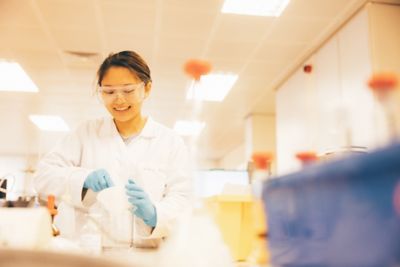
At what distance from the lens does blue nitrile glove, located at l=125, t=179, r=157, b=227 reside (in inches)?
44.0

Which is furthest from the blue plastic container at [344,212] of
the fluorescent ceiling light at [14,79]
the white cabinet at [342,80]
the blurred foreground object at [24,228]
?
the fluorescent ceiling light at [14,79]

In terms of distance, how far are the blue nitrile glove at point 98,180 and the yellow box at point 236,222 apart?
340 millimetres

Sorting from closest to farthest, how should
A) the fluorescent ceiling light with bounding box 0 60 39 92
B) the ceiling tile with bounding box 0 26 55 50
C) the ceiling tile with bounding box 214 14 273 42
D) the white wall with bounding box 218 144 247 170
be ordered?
1. the ceiling tile with bounding box 214 14 273 42
2. the ceiling tile with bounding box 0 26 55 50
3. the fluorescent ceiling light with bounding box 0 60 39 92
4. the white wall with bounding box 218 144 247 170

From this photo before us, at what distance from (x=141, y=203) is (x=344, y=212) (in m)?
0.82

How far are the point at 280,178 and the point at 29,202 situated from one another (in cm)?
116

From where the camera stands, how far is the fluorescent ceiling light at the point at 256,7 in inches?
118

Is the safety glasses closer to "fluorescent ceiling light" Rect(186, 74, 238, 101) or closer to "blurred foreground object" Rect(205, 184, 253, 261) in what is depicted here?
"blurred foreground object" Rect(205, 184, 253, 261)

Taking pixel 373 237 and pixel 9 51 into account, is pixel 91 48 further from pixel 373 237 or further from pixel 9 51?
pixel 373 237

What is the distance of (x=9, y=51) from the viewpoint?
153 inches

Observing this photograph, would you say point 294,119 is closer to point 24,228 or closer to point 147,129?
point 147,129

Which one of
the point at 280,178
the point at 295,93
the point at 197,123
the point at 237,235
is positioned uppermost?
the point at 295,93

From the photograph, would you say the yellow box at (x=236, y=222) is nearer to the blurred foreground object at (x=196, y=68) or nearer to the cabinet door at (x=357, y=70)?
the blurred foreground object at (x=196, y=68)

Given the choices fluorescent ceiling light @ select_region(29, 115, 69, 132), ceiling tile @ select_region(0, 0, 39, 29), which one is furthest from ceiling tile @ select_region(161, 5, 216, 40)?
fluorescent ceiling light @ select_region(29, 115, 69, 132)

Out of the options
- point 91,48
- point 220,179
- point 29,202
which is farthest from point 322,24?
point 29,202
